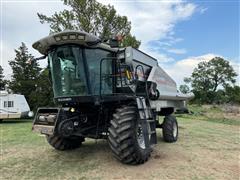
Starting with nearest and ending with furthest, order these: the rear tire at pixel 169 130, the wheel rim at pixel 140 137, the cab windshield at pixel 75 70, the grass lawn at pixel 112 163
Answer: the grass lawn at pixel 112 163 → the cab windshield at pixel 75 70 → the wheel rim at pixel 140 137 → the rear tire at pixel 169 130

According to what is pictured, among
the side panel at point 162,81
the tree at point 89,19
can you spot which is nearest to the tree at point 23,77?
the tree at point 89,19

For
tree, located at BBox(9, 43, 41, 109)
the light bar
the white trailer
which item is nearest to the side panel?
the light bar

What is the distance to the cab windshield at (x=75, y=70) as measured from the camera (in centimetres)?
560

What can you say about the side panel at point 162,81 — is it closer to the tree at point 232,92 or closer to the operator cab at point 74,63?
the operator cab at point 74,63

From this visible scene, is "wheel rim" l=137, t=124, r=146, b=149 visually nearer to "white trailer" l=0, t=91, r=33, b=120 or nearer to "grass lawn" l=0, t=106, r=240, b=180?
"grass lawn" l=0, t=106, r=240, b=180

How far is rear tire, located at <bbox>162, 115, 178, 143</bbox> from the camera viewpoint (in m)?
8.33

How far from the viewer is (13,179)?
4734mm

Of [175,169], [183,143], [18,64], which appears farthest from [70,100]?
[18,64]

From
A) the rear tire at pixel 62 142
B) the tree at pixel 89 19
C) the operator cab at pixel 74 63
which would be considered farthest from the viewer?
the tree at pixel 89 19

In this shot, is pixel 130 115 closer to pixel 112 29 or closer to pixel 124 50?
pixel 124 50

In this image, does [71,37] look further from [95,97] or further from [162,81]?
[162,81]

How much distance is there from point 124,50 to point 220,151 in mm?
3867

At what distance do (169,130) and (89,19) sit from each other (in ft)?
55.2

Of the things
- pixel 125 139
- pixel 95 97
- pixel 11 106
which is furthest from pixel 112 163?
pixel 11 106
